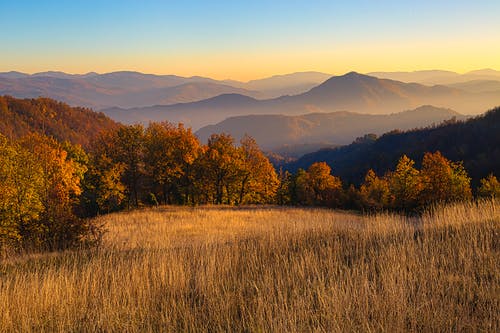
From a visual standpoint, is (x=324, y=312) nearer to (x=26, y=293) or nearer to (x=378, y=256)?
A: (x=378, y=256)

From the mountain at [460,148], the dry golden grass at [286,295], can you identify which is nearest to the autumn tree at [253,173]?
the dry golden grass at [286,295]

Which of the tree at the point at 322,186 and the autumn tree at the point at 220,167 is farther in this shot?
the tree at the point at 322,186

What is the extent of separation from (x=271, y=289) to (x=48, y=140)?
55729 mm

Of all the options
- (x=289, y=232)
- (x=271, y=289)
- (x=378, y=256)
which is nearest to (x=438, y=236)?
(x=378, y=256)

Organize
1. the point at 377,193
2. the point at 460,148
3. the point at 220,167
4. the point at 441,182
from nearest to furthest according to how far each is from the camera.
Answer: the point at 441,182 → the point at 220,167 → the point at 377,193 → the point at 460,148

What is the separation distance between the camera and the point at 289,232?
9.87 m

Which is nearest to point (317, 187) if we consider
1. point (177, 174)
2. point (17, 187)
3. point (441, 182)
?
point (441, 182)

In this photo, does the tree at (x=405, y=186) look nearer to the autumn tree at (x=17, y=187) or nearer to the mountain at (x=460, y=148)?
the autumn tree at (x=17, y=187)

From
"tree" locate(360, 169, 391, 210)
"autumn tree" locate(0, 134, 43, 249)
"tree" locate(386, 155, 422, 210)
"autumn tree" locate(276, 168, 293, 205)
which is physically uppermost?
"autumn tree" locate(0, 134, 43, 249)

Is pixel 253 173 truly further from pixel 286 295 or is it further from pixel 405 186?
pixel 286 295

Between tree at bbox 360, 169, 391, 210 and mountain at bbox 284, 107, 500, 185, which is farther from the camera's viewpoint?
mountain at bbox 284, 107, 500, 185

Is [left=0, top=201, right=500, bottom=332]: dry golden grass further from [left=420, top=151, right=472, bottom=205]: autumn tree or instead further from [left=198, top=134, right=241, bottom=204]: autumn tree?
[left=198, top=134, right=241, bottom=204]: autumn tree

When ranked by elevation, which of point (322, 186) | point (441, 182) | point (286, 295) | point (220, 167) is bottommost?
point (322, 186)

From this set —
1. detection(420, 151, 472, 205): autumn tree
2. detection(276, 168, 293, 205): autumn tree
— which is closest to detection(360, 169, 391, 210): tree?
detection(420, 151, 472, 205): autumn tree
